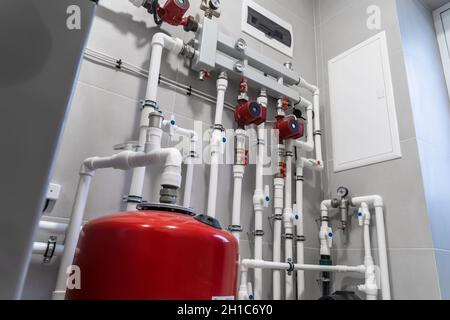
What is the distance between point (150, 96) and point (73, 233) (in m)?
0.49

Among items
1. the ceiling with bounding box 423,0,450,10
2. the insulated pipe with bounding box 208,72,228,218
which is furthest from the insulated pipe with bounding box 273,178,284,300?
the ceiling with bounding box 423,0,450,10

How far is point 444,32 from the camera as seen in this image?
5.37 feet

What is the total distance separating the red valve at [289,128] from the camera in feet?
4.33

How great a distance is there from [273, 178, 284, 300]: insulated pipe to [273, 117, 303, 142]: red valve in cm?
21

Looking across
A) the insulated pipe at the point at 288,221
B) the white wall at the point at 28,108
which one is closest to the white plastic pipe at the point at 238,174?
the insulated pipe at the point at 288,221

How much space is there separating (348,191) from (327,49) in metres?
0.91

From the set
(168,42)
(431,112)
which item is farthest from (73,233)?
(431,112)

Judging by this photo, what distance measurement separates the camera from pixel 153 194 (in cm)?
103

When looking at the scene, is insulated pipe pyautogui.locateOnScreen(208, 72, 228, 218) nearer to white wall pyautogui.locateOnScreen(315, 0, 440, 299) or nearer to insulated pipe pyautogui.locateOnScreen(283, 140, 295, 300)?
insulated pipe pyautogui.locateOnScreen(283, 140, 295, 300)

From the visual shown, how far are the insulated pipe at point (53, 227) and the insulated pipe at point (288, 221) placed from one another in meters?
0.84

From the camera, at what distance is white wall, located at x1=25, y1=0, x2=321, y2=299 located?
0.89 m

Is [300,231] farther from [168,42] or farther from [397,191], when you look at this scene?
[168,42]

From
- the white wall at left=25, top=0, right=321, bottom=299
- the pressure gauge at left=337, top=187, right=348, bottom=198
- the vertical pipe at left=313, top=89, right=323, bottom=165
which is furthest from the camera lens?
the vertical pipe at left=313, top=89, right=323, bottom=165
